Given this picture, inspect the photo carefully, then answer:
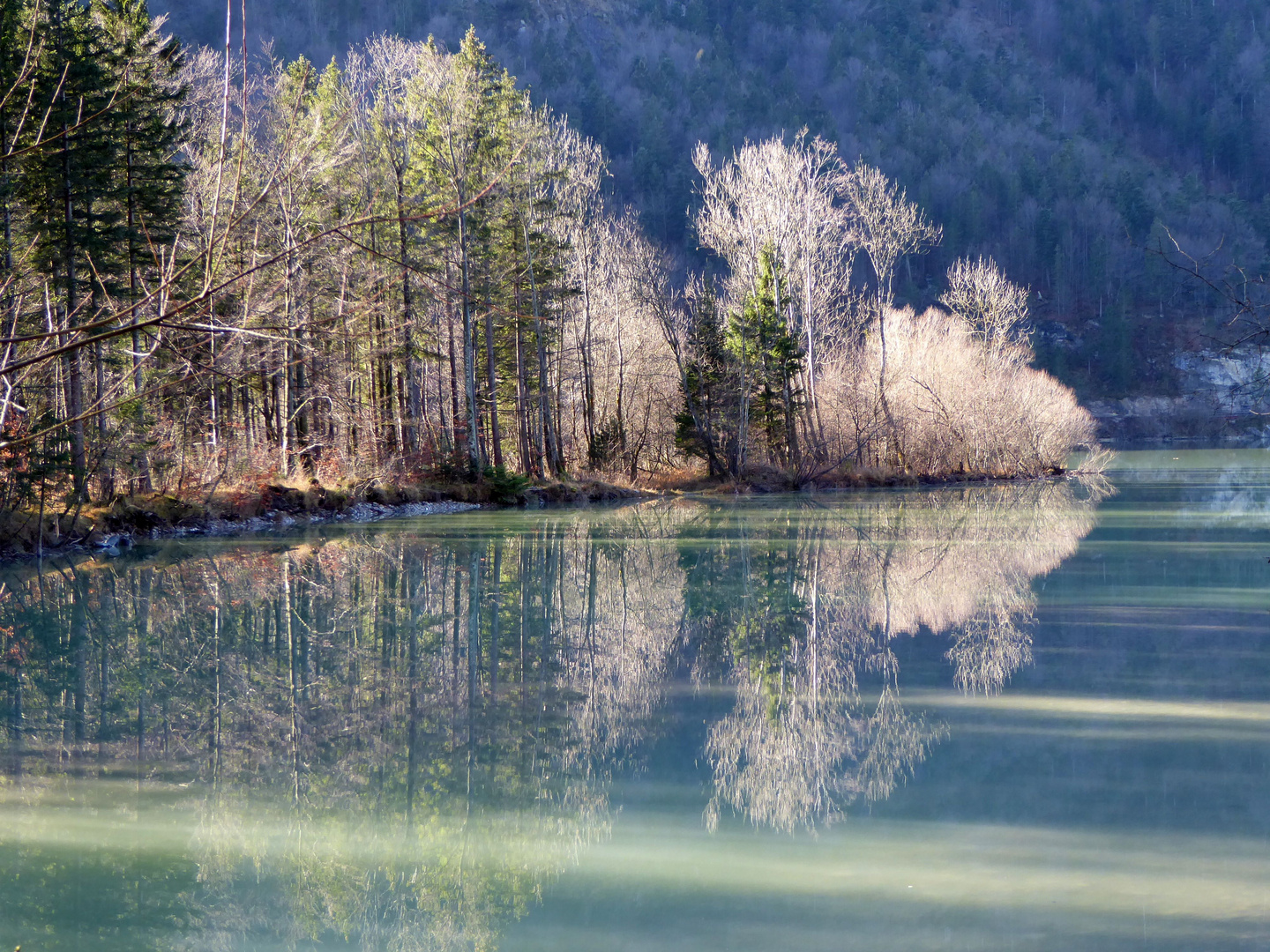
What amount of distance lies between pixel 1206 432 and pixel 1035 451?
54814 millimetres

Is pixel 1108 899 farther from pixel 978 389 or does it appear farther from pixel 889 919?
pixel 978 389

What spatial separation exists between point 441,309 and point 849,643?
82.2 ft

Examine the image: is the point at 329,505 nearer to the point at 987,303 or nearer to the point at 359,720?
the point at 359,720

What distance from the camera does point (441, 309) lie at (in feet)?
104

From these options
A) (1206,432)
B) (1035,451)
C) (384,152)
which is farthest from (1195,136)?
(384,152)

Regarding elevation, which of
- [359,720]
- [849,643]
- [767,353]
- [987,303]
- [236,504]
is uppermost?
[987,303]

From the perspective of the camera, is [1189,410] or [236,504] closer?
[236,504]

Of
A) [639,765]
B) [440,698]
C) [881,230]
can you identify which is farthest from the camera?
[881,230]

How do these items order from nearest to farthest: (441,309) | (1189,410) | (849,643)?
(849,643)
(441,309)
(1189,410)

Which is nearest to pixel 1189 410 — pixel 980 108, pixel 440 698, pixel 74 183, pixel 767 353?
pixel 980 108

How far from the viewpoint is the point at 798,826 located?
14.9 feet

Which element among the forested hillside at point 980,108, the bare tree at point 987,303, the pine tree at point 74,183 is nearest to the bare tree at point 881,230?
the bare tree at point 987,303

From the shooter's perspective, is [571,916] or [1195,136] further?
[1195,136]

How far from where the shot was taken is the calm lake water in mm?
3734
